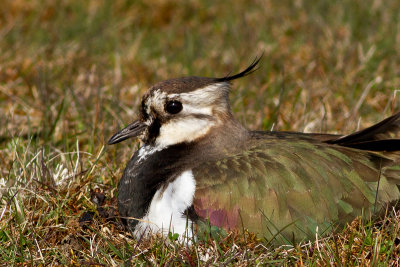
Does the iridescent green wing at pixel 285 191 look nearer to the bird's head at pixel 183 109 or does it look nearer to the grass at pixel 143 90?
the grass at pixel 143 90

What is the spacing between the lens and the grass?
11.3 feet

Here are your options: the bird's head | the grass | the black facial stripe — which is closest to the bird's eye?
the bird's head

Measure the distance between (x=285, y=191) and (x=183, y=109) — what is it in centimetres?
87

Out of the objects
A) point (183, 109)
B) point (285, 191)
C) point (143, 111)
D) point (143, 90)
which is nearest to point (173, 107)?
point (183, 109)

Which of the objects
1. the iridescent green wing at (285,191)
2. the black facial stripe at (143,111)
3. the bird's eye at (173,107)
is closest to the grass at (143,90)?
the iridescent green wing at (285,191)

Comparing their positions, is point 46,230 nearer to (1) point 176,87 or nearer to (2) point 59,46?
(1) point 176,87

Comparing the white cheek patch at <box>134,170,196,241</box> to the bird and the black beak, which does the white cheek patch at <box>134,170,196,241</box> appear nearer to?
the bird

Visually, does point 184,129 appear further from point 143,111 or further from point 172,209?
point 172,209

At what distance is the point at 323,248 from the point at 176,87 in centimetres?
141

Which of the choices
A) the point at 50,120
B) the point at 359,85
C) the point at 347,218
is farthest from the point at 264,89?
the point at 347,218

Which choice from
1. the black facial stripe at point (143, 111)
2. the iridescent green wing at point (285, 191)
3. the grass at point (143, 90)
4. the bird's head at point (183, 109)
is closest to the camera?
the grass at point (143, 90)

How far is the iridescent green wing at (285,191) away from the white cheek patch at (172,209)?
0.06 metres

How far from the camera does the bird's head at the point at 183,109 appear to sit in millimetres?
3945

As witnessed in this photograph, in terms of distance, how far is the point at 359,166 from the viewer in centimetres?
384
